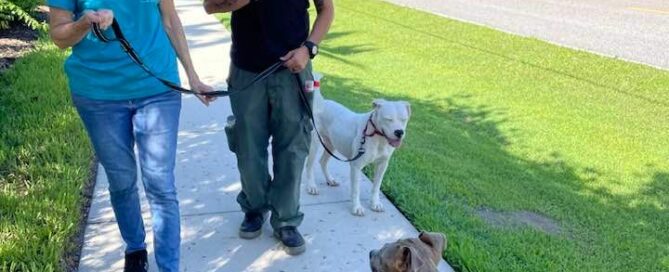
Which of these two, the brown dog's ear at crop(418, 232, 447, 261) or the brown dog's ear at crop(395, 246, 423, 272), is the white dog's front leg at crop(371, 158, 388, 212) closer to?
the brown dog's ear at crop(418, 232, 447, 261)

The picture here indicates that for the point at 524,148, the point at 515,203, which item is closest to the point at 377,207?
the point at 515,203

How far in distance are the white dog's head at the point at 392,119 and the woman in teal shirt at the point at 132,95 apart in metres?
1.25

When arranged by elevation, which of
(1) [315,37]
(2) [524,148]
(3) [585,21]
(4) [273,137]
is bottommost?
(3) [585,21]

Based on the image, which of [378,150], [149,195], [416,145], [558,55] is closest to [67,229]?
[149,195]

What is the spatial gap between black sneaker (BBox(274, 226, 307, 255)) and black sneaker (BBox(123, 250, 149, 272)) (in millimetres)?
815

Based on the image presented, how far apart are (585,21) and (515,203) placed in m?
11.9

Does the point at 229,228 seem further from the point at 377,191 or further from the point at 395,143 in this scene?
the point at 395,143

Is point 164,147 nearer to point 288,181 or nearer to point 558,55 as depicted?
point 288,181

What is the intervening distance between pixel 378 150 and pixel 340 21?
1067 centimetres

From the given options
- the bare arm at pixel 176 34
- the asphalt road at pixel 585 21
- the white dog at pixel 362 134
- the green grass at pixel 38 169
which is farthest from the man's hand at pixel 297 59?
the asphalt road at pixel 585 21

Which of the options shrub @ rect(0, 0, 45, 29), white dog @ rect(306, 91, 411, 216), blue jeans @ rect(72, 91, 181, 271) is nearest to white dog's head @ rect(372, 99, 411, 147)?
white dog @ rect(306, 91, 411, 216)

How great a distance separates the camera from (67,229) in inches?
155

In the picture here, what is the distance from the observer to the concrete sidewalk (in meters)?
3.84

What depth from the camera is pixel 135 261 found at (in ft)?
11.6
